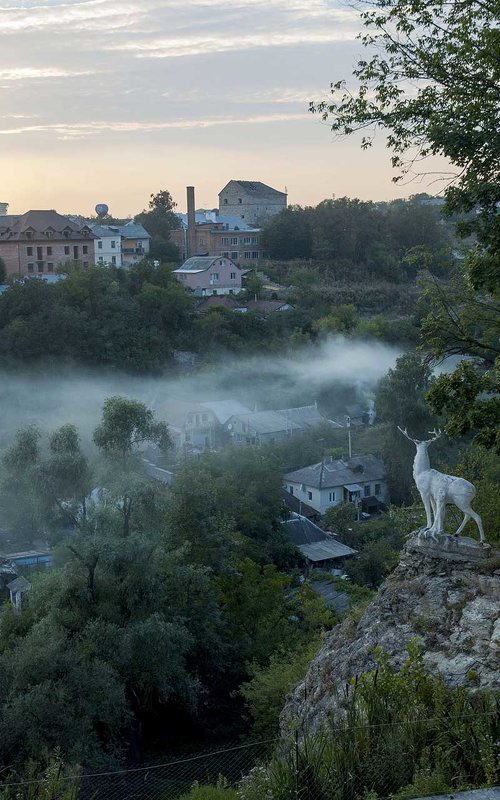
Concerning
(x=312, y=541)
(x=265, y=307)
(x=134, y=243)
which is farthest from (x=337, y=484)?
(x=134, y=243)

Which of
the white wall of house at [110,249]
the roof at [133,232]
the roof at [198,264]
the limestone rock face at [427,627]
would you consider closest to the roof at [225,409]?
the roof at [198,264]

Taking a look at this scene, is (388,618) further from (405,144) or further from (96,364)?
(96,364)

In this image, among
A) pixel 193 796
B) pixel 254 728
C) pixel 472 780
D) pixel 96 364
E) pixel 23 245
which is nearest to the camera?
pixel 472 780

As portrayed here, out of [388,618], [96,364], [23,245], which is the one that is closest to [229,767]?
[388,618]

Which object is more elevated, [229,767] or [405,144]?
[405,144]

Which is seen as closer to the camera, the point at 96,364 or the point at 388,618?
the point at 388,618

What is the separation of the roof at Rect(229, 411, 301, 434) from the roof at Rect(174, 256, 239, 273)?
14506 mm

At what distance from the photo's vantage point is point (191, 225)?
5253cm

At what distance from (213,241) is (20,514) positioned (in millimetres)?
35195

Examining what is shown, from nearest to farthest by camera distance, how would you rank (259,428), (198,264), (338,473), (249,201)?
(338,473) → (259,428) → (198,264) → (249,201)

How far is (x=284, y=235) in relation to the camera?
177 ft

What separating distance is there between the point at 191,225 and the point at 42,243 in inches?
420

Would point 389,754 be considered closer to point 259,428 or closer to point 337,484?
point 337,484

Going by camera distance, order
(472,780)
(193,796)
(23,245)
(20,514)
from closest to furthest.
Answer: (472,780) < (193,796) < (20,514) < (23,245)
